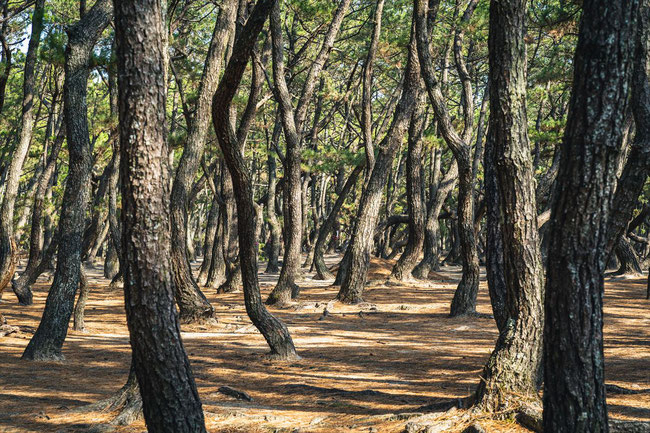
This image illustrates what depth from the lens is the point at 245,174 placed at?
7.41 m

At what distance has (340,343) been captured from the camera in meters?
9.64

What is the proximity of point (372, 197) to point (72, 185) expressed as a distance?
24.3 feet

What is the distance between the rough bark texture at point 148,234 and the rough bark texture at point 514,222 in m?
2.31

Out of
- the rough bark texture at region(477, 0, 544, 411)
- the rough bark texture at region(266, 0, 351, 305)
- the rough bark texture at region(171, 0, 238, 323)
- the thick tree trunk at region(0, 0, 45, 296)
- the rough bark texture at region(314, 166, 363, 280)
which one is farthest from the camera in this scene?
the rough bark texture at region(314, 166, 363, 280)

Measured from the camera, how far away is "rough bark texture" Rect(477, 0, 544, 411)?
15.2 ft

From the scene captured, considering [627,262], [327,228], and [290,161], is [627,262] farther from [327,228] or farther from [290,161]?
[290,161]

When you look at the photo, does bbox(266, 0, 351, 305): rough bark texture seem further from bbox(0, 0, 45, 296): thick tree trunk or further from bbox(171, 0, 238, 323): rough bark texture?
bbox(0, 0, 45, 296): thick tree trunk

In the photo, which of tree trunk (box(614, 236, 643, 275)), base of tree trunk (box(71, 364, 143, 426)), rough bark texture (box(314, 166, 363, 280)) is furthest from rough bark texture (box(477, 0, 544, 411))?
tree trunk (box(614, 236, 643, 275))

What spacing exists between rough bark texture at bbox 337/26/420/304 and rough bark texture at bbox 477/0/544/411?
29.8ft

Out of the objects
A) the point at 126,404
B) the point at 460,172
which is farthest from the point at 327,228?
the point at 126,404

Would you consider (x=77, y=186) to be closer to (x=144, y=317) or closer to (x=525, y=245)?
(x=144, y=317)

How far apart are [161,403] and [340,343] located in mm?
6178

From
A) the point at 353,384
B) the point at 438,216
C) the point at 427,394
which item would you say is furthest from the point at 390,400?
the point at 438,216

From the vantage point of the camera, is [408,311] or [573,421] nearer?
[573,421]
